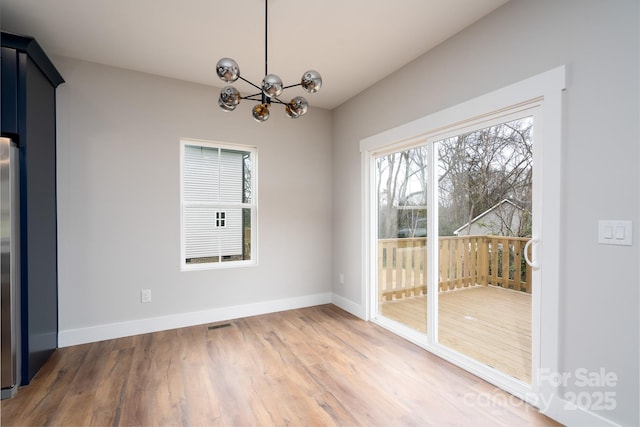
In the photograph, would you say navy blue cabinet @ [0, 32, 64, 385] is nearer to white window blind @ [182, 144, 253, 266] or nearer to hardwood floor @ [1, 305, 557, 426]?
hardwood floor @ [1, 305, 557, 426]

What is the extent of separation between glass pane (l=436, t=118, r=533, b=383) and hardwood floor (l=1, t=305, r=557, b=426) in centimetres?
32

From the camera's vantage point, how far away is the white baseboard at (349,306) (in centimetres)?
369

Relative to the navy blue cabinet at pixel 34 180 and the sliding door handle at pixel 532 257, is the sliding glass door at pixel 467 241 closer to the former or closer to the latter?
the sliding door handle at pixel 532 257

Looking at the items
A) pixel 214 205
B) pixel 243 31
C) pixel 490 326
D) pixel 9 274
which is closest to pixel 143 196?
pixel 214 205

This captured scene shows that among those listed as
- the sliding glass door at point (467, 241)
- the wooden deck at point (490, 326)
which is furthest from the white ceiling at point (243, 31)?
the wooden deck at point (490, 326)

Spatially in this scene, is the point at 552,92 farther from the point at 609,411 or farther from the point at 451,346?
the point at 451,346

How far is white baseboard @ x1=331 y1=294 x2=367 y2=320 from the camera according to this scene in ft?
12.1

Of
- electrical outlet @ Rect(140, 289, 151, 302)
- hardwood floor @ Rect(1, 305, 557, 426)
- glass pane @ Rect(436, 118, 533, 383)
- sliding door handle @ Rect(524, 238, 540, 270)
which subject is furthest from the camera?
electrical outlet @ Rect(140, 289, 151, 302)

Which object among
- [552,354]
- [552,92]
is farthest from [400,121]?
[552,354]

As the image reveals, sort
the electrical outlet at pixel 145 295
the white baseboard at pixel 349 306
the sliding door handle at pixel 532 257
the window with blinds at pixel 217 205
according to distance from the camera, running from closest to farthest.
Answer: the sliding door handle at pixel 532 257 < the electrical outlet at pixel 145 295 < the window with blinds at pixel 217 205 < the white baseboard at pixel 349 306

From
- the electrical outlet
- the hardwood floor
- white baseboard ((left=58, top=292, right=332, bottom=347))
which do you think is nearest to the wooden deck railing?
the hardwood floor

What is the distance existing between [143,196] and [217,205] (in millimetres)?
775

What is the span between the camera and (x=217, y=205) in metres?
3.68

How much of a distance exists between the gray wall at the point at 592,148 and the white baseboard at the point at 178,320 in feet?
9.35
